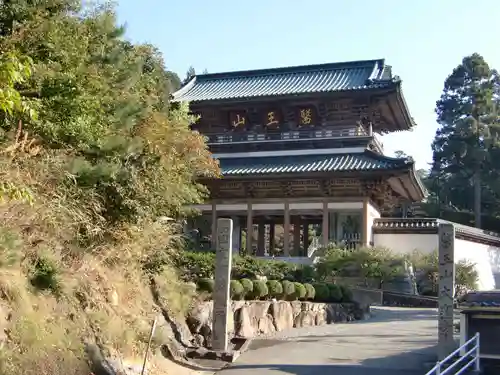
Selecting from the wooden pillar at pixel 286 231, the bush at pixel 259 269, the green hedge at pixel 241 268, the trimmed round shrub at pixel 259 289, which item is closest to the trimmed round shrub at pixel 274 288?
the trimmed round shrub at pixel 259 289

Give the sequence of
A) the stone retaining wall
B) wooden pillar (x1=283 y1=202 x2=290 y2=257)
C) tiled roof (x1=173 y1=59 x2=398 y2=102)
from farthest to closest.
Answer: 1. tiled roof (x1=173 y1=59 x2=398 y2=102)
2. wooden pillar (x1=283 y1=202 x2=290 y2=257)
3. the stone retaining wall

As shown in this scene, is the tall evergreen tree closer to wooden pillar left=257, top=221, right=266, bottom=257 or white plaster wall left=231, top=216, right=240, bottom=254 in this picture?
wooden pillar left=257, top=221, right=266, bottom=257

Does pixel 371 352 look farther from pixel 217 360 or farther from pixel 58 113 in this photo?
pixel 58 113

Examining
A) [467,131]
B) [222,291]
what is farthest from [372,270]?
[467,131]

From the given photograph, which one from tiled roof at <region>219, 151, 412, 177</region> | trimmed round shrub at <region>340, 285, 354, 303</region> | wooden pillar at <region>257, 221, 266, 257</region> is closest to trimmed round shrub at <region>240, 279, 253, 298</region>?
trimmed round shrub at <region>340, 285, 354, 303</region>

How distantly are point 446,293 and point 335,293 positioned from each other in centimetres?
874

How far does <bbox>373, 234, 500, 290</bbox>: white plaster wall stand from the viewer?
2547cm

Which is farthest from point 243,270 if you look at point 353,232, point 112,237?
point 353,232

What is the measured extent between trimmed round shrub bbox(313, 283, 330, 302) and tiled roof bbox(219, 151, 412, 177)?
22.7 feet

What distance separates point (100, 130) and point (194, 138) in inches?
128

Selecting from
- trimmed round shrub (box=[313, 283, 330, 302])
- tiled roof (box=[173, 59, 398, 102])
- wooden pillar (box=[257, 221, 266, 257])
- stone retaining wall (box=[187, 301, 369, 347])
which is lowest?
stone retaining wall (box=[187, 301, 369, 347])

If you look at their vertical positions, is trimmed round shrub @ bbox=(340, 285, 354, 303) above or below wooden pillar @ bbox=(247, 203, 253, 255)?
below

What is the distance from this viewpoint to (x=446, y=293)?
9648mm

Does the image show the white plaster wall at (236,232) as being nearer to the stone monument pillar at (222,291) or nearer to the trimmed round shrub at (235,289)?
the trimmed round shrub at (235,289)
